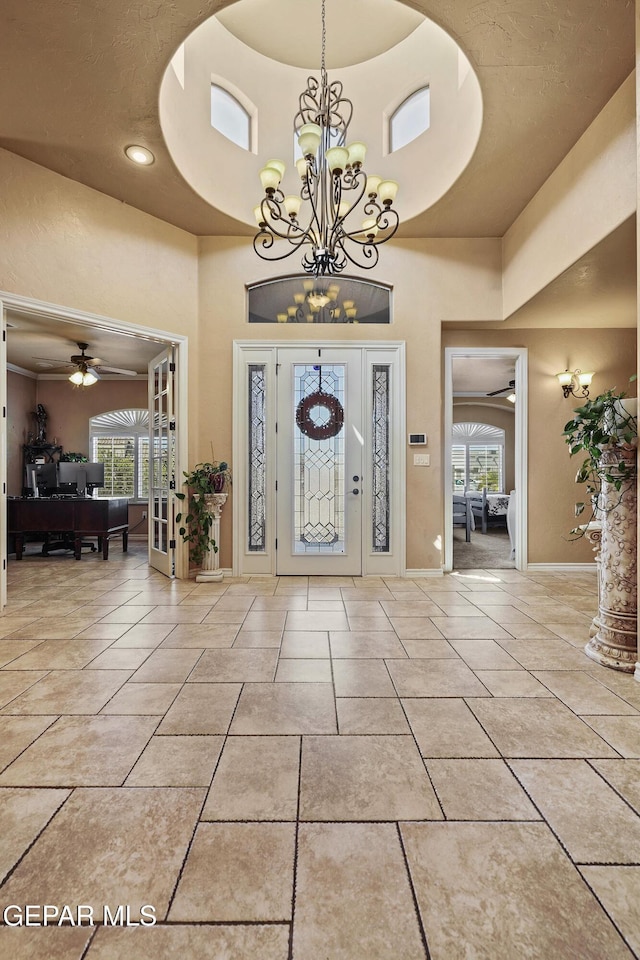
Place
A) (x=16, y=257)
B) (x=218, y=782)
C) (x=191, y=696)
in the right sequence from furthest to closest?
(x=16, y=257) → (x=191, y=696) → (x=218, y=782)

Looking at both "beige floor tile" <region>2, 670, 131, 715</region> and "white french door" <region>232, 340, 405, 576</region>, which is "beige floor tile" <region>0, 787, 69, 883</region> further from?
"white french door" <region>232, 340, 405, 576</region>

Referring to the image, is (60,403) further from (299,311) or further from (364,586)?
(364,586)

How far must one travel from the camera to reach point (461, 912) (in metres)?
1.09

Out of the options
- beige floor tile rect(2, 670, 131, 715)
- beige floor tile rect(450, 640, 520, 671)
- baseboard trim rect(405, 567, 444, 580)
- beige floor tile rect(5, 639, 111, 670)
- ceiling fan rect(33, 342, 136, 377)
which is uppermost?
ceiling fan rect(33, 342, 136, 377)

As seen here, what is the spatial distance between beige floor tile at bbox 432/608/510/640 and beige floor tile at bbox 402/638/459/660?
143 mm

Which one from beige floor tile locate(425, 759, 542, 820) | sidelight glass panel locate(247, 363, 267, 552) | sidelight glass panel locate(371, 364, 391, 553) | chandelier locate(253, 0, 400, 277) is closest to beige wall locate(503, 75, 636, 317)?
chandelier locate(253, 0, 400, 277)

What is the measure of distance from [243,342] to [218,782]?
398 centimetres

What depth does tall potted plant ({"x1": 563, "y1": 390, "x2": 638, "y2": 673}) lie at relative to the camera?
2490 mm

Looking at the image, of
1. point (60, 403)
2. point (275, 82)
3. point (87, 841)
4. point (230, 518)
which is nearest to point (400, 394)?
point (230, 518)

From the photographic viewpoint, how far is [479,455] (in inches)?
463

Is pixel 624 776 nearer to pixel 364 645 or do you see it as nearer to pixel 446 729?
pixel 446 729

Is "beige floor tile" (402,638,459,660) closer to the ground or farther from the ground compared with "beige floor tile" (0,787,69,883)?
farther from the ground

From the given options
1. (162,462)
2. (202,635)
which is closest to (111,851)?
(202,635)

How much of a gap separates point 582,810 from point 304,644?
1691mm
